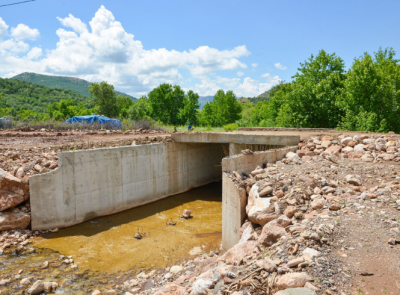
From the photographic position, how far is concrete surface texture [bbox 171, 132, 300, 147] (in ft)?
38.0

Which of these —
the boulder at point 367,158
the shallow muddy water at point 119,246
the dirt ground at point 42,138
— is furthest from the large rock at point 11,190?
the boulder at point 367,158

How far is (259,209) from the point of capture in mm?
6547

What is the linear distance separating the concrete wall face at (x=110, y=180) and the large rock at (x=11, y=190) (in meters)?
0.39

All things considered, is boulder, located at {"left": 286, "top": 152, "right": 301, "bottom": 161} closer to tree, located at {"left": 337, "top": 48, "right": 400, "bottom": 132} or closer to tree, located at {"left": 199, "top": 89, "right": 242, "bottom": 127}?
tree, located at {"left": 337, "top": 48, "right": 400, "bottom": 132}

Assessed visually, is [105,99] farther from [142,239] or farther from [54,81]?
[54,81]

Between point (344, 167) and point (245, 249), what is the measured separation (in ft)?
14.8

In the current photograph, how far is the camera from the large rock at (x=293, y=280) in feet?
10.9

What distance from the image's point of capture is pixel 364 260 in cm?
380

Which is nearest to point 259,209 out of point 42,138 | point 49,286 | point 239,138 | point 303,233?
point 303,233

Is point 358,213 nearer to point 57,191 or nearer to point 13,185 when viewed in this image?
point 57,191

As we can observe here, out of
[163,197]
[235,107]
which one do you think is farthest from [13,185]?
[235,107]

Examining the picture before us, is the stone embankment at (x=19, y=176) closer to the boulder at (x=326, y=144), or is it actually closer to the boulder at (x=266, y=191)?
the boulder at (x=266, y=191)

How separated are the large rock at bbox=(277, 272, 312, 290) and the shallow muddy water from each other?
205 inches

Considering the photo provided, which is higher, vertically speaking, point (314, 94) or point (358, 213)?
point (314, 94)
